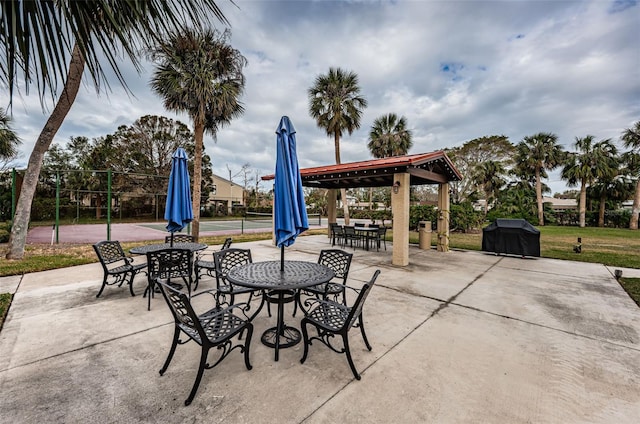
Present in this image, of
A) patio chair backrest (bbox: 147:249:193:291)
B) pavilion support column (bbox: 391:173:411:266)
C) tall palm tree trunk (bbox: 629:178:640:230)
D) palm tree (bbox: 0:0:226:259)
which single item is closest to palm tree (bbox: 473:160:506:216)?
tall palm tree trunk (bbox: 629:178:640:230)

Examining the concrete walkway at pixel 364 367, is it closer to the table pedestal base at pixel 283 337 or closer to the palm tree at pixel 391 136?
the table pedestal base at pixel 283 337

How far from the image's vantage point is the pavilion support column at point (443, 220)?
9406mm

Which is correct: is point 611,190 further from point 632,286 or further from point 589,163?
point 632,286

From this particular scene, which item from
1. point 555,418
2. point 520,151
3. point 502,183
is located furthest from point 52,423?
point 520,151

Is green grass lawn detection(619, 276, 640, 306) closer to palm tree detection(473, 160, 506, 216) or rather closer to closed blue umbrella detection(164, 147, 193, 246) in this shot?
closed blue umbrella detection(164, 147, 193, 246)

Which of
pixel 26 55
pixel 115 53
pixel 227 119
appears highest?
pixel 227 119

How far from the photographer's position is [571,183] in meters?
24.7

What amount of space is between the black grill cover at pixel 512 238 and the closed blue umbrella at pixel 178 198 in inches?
362

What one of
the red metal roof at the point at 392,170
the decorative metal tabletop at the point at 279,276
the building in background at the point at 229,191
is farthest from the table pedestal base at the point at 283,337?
the building in background at the point at 229,191

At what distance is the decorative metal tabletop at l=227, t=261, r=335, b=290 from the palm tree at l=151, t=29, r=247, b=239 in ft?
25.6

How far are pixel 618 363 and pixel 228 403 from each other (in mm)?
3962

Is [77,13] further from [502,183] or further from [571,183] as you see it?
[571,183]

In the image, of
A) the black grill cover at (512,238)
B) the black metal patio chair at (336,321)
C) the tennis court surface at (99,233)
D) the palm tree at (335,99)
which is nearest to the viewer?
the black metal patio chair at (336,321)

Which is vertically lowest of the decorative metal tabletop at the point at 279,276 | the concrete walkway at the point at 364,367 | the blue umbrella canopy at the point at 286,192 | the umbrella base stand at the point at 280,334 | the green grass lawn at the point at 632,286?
the green grass lawn at the point at 632,286
